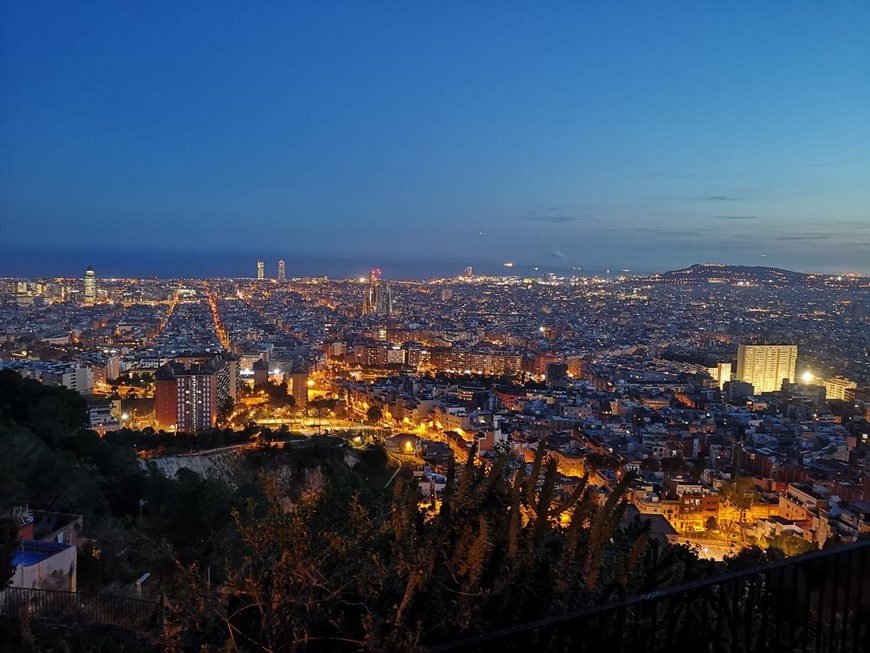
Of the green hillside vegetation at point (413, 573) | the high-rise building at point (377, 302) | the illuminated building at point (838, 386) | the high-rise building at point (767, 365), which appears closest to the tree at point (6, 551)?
the green hillside vegetation at point (413, 573)

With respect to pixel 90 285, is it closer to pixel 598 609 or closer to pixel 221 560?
pixel 221 560

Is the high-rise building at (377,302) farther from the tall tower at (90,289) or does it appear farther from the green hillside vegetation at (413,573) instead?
the green hillside vegetation at (413,573)

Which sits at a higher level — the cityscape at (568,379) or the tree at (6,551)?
the tree at (6,551)

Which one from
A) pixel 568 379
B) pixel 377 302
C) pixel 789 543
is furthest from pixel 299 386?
pixel 377 302

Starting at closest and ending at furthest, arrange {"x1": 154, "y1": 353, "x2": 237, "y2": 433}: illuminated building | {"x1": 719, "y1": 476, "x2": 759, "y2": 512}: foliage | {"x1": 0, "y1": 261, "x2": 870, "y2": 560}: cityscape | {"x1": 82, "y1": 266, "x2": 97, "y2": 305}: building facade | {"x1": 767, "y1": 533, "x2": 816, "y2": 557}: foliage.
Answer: {"x1": 767, "y1": 533, "x2": 816, "y2": 557}: foliage, {"x1": 719, "y1": 476, "x2": 759, "y2": 512}: foliage, {"x1": 0, "y1": 261, "x2": 870, "y2": 560}: cityscape, {"x1": 154, "y1": 353, "x2": 237, "y2": 433}: illuminated building, {"x1": 82, "y1": 266, "x2": 97, "y2": 305}: building facade

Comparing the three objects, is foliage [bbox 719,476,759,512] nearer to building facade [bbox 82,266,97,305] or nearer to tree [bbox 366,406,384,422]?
tree [bbox 366,406,384,422]

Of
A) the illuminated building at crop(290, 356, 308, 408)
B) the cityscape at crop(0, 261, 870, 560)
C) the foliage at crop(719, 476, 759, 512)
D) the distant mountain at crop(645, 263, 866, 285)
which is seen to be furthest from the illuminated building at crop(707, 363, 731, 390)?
the foliage at crop(719, 476, 759, 512)
